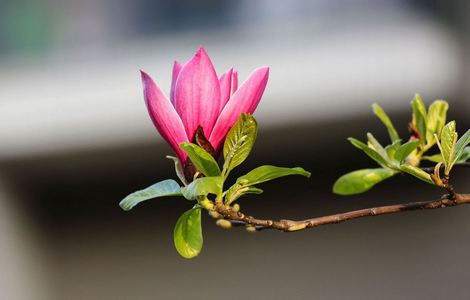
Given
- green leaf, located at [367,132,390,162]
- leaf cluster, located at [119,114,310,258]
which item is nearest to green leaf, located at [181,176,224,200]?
leaf cluster, located at [119,114,310,258]

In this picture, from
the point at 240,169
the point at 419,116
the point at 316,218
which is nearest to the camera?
the point at 316,218

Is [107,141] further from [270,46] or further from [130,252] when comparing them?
[270,46]

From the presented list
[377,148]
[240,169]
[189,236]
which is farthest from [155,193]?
[240,169]

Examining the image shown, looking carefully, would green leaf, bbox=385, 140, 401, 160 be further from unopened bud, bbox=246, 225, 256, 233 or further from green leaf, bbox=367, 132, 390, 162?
unopened bud, bbox=246, 225, 256, 233

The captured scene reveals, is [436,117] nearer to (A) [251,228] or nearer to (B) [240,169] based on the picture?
(A) [251,228]

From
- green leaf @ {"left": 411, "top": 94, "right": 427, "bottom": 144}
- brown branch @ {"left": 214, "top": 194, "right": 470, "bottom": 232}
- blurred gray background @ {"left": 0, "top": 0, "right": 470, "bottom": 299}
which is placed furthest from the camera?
blurred gray background @ {"left": 0, "top": 0, "right": 470, "bottom": 299}

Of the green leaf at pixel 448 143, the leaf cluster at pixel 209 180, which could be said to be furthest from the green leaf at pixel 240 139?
the green leaf at pixel 448 143

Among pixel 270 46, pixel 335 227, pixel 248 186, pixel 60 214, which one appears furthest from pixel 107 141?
pixel 248 186
